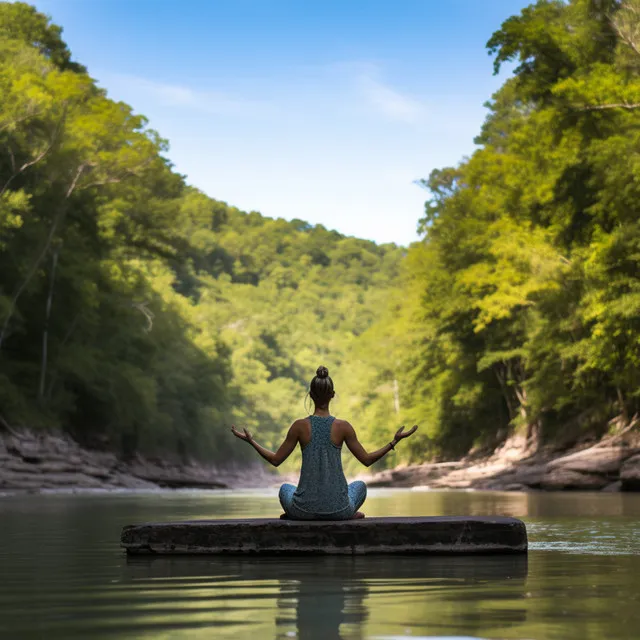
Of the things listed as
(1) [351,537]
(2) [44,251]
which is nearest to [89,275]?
(2) [44,251]

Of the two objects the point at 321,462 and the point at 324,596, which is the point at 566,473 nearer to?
the point at 321,462

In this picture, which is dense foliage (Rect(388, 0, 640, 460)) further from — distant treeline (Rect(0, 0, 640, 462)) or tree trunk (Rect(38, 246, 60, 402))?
tree trunk (Rect(38, 246, 60, 402))

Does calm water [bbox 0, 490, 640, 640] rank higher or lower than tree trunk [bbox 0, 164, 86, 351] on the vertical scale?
lower

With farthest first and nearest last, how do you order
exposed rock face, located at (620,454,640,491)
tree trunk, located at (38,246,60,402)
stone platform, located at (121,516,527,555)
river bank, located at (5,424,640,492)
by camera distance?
tree trunk, located at (38,246,60,402) → river bank, located at (5,424,640,492) → exposed rock face, located at (620,454,640,491) → stone platform, located at (121,516,527,555)

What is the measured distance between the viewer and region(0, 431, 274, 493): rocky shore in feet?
130

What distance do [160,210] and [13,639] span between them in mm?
55450

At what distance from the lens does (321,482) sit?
9773mm

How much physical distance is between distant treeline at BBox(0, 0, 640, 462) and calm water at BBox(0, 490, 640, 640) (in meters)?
A: 20.5

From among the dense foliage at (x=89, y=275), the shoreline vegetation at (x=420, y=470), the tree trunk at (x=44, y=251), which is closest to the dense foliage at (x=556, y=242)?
the shoreline vegetation at (x=420, y=470)

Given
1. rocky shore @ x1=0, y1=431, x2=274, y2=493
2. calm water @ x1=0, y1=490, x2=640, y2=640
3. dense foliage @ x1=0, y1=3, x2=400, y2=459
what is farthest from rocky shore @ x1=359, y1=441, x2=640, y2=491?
calm water @ x1=0, y1=490, x2=640, y2=640

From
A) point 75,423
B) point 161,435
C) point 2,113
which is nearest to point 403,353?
point 161,435

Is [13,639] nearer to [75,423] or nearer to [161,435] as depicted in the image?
[75,423]

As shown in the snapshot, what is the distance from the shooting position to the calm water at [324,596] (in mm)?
5520

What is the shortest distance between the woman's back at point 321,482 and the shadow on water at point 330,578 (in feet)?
1.93
